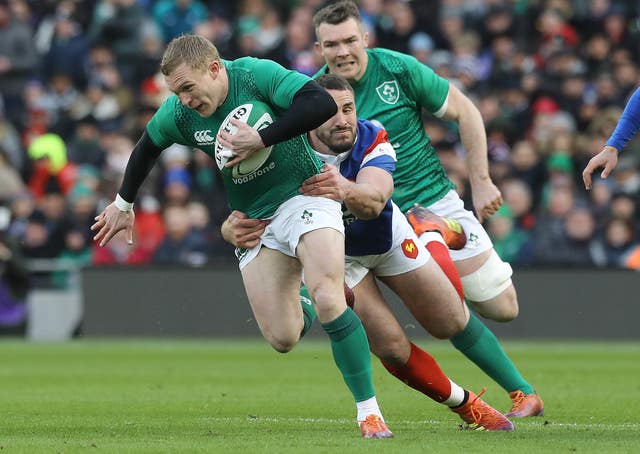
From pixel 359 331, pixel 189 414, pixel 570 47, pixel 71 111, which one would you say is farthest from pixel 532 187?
pixel 359 331

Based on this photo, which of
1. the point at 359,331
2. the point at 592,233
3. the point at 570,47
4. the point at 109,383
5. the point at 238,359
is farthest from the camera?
the point at 570,47

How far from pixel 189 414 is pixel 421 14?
1237cm

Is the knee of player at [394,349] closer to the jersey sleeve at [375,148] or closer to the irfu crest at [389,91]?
the jersey sleeve at [375,148]

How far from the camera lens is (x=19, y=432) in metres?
7.96

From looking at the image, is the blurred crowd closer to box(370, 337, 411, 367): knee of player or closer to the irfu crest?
the irfu crest

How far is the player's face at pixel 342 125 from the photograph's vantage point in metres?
7.88

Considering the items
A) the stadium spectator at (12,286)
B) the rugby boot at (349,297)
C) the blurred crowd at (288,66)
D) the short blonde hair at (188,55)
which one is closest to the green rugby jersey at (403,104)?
the rugby boot at (349,297)

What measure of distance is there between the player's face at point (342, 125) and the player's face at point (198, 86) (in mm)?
638

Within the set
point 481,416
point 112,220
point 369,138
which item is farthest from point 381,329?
point 112,220

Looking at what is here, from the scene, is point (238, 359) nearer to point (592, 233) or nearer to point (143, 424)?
point (592, 233)

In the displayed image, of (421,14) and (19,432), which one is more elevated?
(421,14)

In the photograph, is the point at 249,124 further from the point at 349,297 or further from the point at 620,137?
the point at 620,137


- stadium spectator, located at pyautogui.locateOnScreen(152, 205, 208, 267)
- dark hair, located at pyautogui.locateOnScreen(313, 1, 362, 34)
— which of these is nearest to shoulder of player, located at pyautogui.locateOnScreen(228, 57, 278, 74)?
dark hair, located at pyautogui.locateOnScreen(313, 1, 362, 34)

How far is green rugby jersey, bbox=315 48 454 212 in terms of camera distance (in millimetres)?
9008
